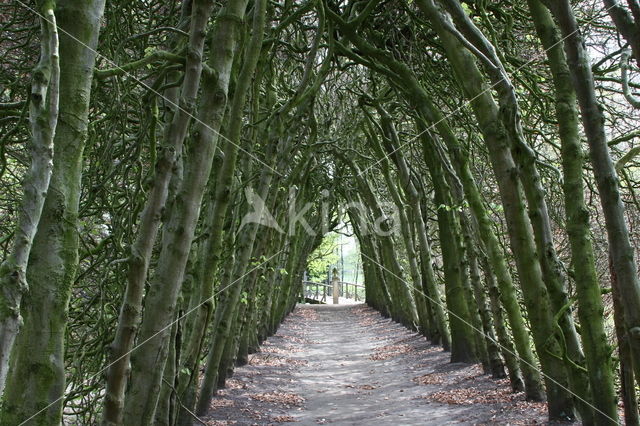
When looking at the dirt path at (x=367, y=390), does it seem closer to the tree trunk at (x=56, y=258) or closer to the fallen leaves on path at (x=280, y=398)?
the fallen leaves on path at (x=280, y=398)

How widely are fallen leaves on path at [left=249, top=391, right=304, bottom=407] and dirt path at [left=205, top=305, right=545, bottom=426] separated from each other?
1 centimetres

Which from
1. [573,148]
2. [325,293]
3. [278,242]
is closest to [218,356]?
[573,148]

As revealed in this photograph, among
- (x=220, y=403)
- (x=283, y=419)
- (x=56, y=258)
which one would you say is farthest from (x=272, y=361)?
(x=56, y=258)

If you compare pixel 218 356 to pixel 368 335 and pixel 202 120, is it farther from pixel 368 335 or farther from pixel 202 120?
pixel 368 335

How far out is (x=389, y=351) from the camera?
1382 centimetres

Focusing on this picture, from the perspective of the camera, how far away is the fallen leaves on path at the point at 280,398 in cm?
842

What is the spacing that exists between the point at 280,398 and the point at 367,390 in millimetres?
1386

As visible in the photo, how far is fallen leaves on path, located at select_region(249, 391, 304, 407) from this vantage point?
8.42 m

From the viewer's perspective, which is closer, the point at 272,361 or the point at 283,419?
→ the point at 283,419

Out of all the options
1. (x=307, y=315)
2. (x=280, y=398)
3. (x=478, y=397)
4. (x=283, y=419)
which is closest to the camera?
(x=283, y=419)

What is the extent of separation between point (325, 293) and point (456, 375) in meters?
38.0

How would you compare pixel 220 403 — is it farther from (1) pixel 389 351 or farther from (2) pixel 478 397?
(1) pixel 389 351

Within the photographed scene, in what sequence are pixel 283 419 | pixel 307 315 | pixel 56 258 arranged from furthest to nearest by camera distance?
pixel 307 315, pixel 283 419, pixel 56 258

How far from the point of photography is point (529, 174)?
4.97 metres
